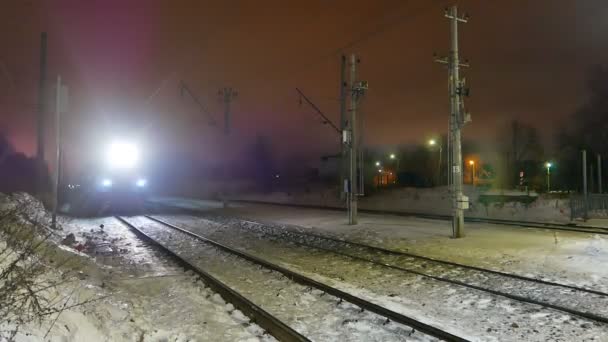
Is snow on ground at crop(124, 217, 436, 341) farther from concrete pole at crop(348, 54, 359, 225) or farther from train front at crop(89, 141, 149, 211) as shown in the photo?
train front at crop(89, 141, 149, 211)

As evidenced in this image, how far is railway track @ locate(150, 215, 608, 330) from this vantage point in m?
8.05

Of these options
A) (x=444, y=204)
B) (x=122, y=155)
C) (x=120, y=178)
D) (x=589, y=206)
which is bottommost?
(x=444, y=204)

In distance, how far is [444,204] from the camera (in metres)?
38.2

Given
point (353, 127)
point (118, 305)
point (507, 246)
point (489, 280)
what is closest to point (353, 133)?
point (353, 127)

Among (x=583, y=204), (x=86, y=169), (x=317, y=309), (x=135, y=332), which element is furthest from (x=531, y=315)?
(x=86, y=169)

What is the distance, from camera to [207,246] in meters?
15.7

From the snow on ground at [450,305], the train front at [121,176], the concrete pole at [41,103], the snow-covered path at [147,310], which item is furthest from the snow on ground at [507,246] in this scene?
the train front at [121,176]

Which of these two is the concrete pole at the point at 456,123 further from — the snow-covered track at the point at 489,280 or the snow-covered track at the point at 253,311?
the snow-covered track at the point at 253,311

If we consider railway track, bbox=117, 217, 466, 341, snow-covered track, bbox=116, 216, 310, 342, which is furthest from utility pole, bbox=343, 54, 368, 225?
snow-covered track, bbox=116, 216, 310, 342

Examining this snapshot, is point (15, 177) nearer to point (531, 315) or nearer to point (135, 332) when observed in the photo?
point (135, 332)

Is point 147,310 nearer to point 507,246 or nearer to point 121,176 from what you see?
point 507,246

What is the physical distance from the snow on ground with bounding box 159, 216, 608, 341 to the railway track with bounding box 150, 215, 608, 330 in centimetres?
25

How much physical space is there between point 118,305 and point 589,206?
25.9 m

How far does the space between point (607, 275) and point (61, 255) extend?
1304cm
